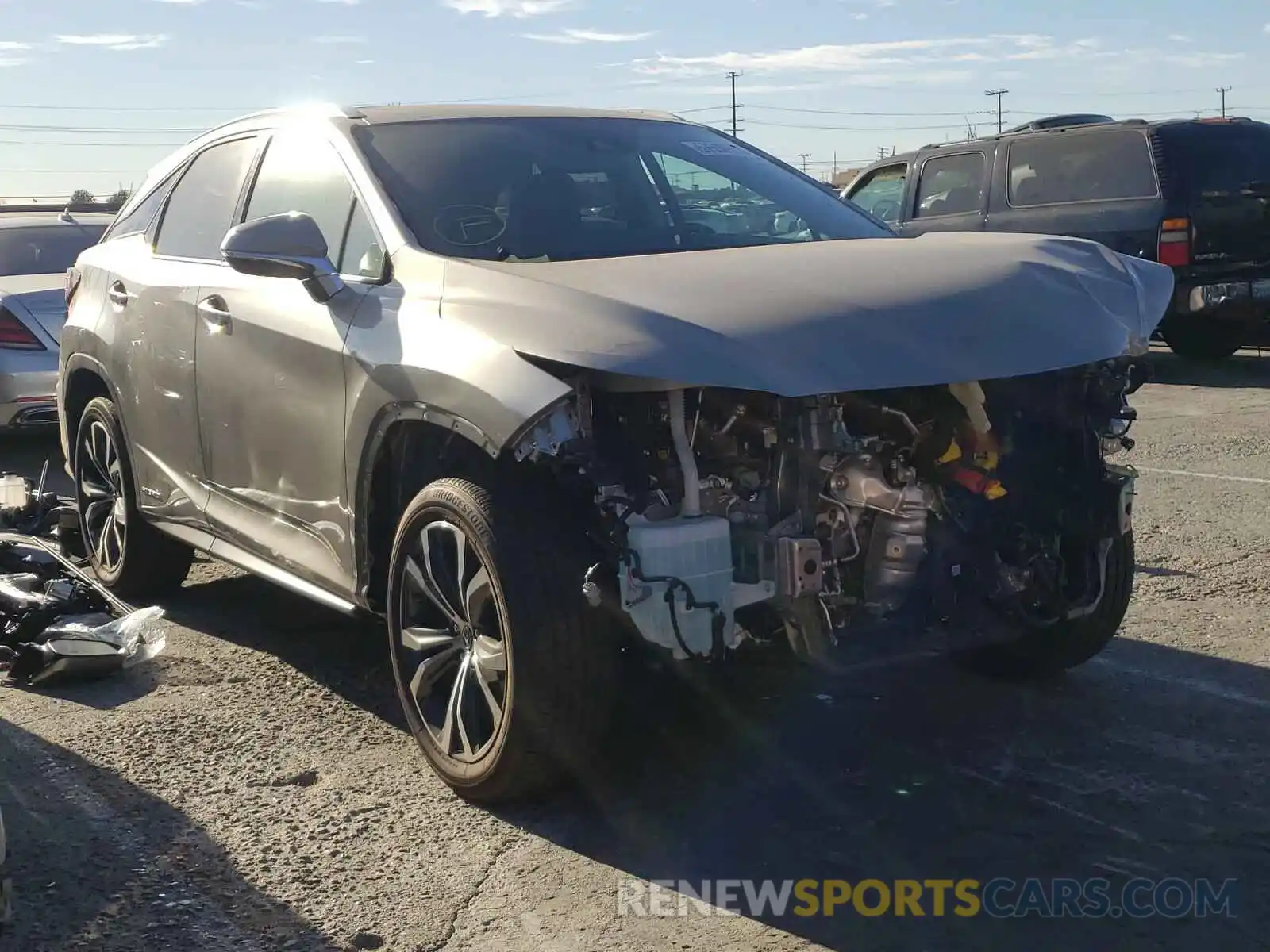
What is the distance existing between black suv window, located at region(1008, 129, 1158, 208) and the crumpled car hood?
863cm

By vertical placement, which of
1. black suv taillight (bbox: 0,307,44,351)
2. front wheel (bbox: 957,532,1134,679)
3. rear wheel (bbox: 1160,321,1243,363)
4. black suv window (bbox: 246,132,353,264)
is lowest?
rear wheel (bbox: 1160,321,1243,363)

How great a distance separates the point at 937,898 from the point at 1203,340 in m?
10.8

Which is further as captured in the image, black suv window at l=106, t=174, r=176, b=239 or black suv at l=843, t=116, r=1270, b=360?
black suv at l=843, t=116, r=1270, b=360

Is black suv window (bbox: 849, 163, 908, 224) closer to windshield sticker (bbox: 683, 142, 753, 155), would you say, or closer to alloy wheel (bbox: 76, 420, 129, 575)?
windshield sticker (bbox: 683, 142, 753, 155)

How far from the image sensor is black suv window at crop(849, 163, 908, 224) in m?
14.1

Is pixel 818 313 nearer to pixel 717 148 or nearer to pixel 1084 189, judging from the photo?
pixel 717 148

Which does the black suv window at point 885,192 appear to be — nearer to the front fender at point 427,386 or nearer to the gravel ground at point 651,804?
the gravel ground at point 651,804

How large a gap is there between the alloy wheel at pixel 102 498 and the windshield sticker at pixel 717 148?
2.59 m

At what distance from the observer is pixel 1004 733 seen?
4.26m

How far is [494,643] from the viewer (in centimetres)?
374

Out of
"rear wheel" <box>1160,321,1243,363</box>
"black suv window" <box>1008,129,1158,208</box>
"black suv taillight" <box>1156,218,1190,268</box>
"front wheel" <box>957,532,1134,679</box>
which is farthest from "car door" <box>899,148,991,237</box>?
"front wheel" <box>957,532,1134,679</box>

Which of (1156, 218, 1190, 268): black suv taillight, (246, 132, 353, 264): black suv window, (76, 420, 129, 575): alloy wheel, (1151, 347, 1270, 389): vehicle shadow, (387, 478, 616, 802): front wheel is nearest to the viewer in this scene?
(387, 478, 616, 802): front wheel

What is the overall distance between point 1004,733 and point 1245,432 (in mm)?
5808

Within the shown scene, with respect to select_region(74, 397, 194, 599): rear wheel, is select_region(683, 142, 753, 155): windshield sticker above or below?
above
